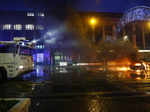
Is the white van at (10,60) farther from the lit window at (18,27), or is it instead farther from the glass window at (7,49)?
the lit window at (18,27)

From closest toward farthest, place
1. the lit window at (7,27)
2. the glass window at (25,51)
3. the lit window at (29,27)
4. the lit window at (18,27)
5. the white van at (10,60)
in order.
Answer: the white van at (10,60), the glass window at (25,51), the lit window at (7,27), the lit window at (18,27), the lit window at (29,27)

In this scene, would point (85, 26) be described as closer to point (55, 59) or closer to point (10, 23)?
point (55, 59)

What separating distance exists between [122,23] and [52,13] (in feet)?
59.4

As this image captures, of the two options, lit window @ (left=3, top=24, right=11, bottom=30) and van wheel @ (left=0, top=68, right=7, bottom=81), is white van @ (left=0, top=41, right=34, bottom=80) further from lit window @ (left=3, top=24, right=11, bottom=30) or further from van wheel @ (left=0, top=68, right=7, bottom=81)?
lit window @ (left=3, top=24, right=11, bottom=30)

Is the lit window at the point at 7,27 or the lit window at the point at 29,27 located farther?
the lit window at the point at 29,27

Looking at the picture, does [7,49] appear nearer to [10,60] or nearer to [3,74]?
[10,60]

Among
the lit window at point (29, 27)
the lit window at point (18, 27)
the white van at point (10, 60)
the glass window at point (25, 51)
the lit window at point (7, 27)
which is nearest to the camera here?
the white van at point (10, 60)

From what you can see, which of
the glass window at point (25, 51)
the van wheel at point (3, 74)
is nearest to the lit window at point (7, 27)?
the glass window at point (25, 51)

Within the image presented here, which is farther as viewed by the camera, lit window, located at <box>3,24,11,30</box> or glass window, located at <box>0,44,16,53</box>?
lit window, located at <box>3,24,11,30</box>

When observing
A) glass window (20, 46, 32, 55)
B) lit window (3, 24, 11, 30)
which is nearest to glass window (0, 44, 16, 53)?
glass window (20, 46, 32, 55)

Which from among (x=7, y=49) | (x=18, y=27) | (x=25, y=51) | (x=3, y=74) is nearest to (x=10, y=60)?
(x=7, y=49)

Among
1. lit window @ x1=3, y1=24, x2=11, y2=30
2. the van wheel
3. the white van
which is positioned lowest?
the van wheel

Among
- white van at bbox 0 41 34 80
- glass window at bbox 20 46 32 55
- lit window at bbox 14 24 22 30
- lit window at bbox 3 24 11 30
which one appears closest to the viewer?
white van at bbox 0 41 34 80

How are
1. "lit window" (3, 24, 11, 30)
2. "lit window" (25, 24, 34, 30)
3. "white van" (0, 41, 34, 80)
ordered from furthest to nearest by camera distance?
"lit window" (25, 24, 34, 30) < "lit window" (3, 24, 11, 30) < "white van" (0, 41, 34, 80)
